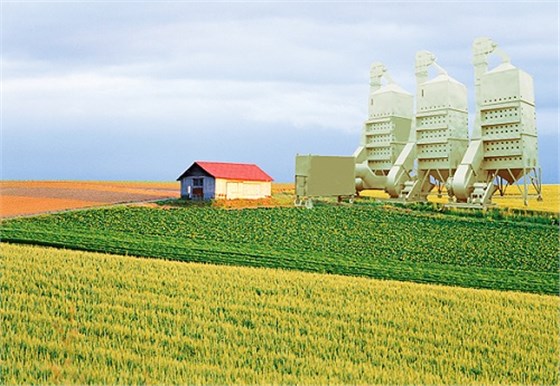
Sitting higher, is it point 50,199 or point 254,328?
point 50,199

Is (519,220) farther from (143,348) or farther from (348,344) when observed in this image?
(143,348)

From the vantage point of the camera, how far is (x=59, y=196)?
2194cm

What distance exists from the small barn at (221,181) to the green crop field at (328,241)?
171cm

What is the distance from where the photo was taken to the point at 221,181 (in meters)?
21.1

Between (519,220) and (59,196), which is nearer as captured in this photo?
(519,220)

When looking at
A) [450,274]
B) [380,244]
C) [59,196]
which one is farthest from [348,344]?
[59,196]

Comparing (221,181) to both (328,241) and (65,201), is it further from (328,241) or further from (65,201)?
(328,241)

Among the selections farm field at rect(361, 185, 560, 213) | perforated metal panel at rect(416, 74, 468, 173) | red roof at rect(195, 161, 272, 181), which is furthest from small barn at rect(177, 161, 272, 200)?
farm field at rect(361, 185, 560, 213)

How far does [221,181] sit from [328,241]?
731 cm

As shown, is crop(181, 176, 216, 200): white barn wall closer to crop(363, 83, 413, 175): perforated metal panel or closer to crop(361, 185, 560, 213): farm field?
crop(363, 83, 413, 175): perforated metal panel

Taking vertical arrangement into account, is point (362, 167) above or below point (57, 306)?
above

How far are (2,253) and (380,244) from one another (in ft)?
31.9

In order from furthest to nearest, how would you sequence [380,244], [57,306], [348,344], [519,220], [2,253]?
[519,220], [380,244], [2,253], [57,306], [348,344]

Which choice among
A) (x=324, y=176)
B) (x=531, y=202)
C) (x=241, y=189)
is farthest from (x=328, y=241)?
(x=531, y=202)
